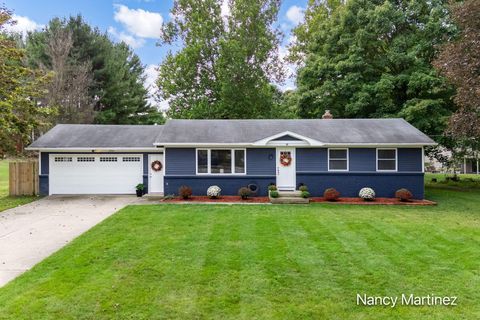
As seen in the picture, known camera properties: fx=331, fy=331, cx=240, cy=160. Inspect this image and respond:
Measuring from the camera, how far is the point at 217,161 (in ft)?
50.1

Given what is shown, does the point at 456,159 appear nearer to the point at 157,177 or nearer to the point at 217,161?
the point at 217,161

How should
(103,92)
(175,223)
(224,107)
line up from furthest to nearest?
(103,92) → (224,107) → (175,223)

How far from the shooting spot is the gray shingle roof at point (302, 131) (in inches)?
593

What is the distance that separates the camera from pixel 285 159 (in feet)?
50.0

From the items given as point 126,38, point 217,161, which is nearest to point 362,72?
point 217,161

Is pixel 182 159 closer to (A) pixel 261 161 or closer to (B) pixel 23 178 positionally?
A: (A) pixel 261 161

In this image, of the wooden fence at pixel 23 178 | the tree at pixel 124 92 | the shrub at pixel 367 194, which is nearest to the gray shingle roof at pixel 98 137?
the wooden fence at pixel 23 178

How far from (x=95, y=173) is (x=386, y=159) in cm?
1398

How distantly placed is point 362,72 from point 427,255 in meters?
16.8

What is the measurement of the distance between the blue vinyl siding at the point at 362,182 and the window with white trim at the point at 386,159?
1.01 feet

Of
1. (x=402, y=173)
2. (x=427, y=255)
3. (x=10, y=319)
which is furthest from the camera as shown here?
(x=402, y=173)

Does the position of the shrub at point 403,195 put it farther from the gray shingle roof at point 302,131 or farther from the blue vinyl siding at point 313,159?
the blue vinyl siding at point 313,159

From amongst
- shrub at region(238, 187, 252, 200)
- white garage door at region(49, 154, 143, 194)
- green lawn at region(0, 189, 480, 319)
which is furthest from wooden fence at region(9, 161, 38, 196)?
shrub at region(238, 187, 252, 200)
